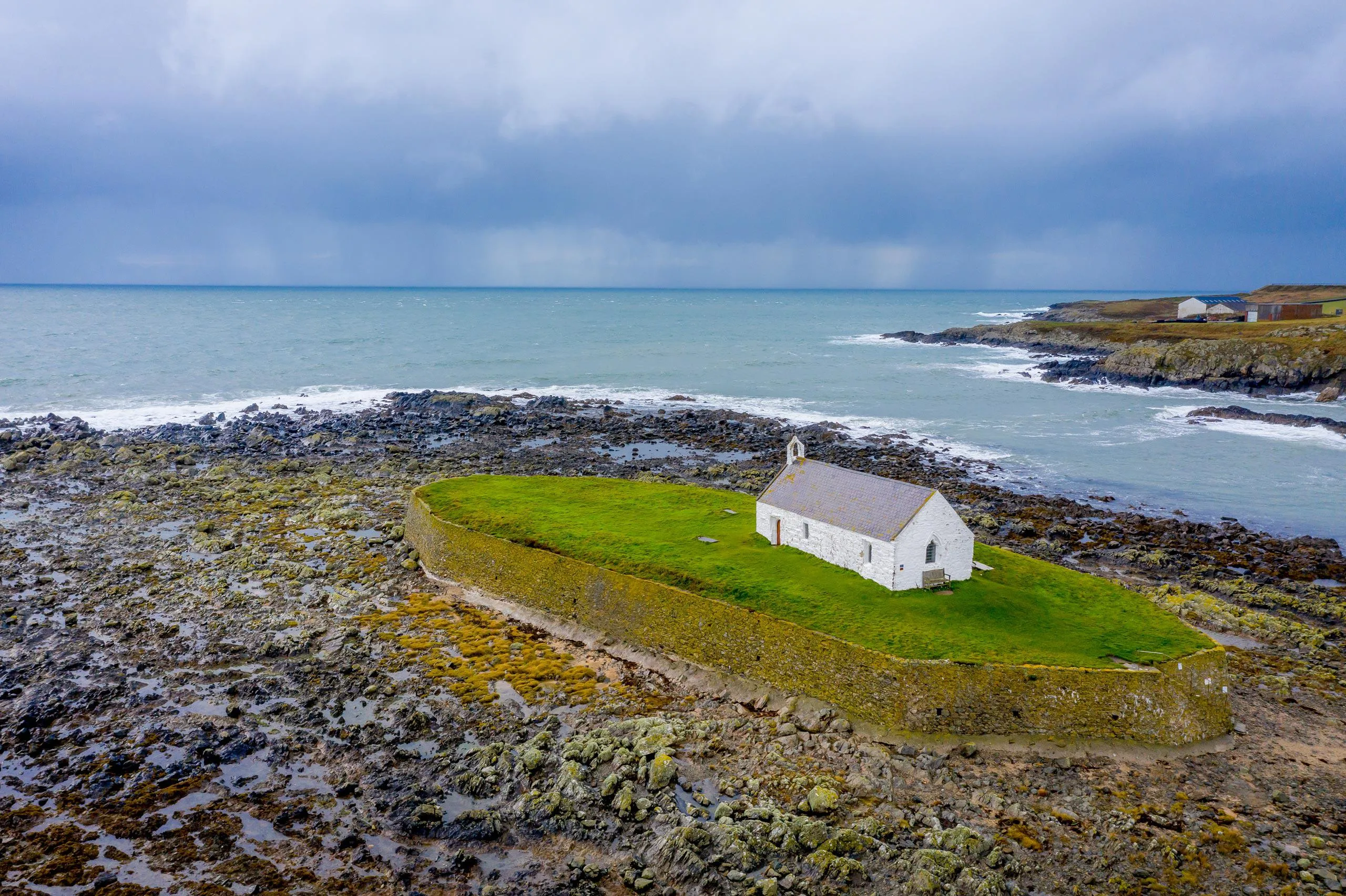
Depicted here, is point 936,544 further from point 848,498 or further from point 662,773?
point 662,773

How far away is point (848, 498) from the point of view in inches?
960

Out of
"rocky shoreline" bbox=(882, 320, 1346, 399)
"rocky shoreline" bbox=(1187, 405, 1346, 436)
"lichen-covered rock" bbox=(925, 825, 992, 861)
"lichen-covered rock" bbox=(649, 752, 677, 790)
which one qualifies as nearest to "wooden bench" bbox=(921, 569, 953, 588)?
"lichen-covered rock" bbox=(925, 825, 992, 861)

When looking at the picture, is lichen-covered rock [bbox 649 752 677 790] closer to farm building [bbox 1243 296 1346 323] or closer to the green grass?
the green grass

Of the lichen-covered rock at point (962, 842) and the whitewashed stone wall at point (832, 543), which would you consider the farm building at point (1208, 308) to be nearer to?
the whitewashed stone wall at point (832, 543)

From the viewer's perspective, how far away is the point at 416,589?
2878 centimetres

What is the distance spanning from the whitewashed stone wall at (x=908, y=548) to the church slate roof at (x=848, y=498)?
22cm

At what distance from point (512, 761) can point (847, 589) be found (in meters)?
10.1

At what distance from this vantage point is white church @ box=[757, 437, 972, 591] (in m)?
22.6

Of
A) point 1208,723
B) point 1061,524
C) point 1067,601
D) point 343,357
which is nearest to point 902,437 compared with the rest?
point 1061,524

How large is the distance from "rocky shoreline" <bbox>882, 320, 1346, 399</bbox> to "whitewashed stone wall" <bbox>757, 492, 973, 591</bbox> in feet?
200

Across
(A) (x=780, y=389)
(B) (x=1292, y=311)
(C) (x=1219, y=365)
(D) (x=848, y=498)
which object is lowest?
(A) (x=780, y=389)

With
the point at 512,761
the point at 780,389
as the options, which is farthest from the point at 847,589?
the point at 780,389

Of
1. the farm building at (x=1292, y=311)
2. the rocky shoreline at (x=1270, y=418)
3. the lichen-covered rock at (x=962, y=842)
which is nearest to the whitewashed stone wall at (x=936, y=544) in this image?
the lichen-covered rock at (x=962, y=842)

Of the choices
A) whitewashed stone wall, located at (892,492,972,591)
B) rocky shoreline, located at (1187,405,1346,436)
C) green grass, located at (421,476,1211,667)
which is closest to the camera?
green grass, located at (421,476,1211,667)
